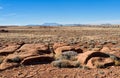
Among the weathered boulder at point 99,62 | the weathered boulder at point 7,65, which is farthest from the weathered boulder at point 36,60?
the weathered boulder at point 99,62

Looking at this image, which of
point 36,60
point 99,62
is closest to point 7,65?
point 36,60

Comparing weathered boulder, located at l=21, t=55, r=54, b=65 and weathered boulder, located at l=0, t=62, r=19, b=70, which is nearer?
weathered boulder, located at l=0, t=62, r=19, b=70

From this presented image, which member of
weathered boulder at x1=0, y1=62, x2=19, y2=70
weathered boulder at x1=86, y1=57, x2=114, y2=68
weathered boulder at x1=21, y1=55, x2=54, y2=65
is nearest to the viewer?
weathered boulder at x1=86, y1=57, x2=114, y2=68

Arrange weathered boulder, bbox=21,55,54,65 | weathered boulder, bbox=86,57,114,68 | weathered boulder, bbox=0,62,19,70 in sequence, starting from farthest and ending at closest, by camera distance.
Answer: weathered boulder, bbox=21,55,54,65, weathered boulder, bbox=0,62,19,70, weathered boulder, bbox=86,57,114,68

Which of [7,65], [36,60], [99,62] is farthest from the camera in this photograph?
[36,60]

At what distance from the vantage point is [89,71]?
12.1 m

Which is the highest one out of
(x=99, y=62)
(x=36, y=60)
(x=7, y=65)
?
(x=99, y=62)

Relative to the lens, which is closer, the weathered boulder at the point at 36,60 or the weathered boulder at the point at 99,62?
the weathered boulder at the point at 99,62

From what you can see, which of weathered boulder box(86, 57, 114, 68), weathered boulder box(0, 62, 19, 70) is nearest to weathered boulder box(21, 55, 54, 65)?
weathered boulder box(0, 62, 19, 70)

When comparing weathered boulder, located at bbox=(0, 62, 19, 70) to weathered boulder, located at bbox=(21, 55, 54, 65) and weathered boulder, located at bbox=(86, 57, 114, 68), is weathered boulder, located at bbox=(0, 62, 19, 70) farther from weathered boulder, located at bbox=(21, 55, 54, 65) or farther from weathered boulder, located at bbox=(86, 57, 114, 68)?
weathered boulder, located at bbox=(86, 57, 114, 68)

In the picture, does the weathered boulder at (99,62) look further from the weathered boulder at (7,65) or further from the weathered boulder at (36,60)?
the weathered boulder at (7,65)

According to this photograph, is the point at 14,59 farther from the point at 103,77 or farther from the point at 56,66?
the point at 103,77

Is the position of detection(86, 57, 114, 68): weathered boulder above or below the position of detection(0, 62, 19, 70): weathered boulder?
above

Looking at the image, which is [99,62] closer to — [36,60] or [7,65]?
[36,60]
